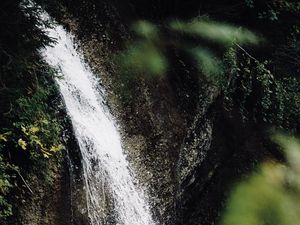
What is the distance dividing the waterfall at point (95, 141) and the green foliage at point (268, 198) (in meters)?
2.78

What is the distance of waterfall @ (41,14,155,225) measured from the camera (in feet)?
18.0

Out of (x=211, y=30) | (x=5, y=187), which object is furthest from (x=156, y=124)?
→ (x=5, y=187)

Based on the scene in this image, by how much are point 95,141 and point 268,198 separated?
434 cm

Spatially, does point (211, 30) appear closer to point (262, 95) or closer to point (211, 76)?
point (211, 76)

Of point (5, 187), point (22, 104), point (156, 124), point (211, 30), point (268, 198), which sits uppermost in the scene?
point (211, 30)

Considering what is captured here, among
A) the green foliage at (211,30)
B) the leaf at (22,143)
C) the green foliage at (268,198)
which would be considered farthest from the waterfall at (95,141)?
the green foliage at (268,198)

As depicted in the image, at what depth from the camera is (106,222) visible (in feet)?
18.0

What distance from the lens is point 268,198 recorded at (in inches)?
344

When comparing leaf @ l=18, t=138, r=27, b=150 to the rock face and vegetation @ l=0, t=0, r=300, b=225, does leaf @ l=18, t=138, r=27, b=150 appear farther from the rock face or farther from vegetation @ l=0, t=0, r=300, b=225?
the rock face

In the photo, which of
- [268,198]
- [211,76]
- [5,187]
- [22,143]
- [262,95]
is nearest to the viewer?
[5,187]

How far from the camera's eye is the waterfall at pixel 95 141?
18.0ft

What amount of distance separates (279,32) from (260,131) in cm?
203

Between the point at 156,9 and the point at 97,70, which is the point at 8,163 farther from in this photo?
the point at 156,9

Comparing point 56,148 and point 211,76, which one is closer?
point 56,148
